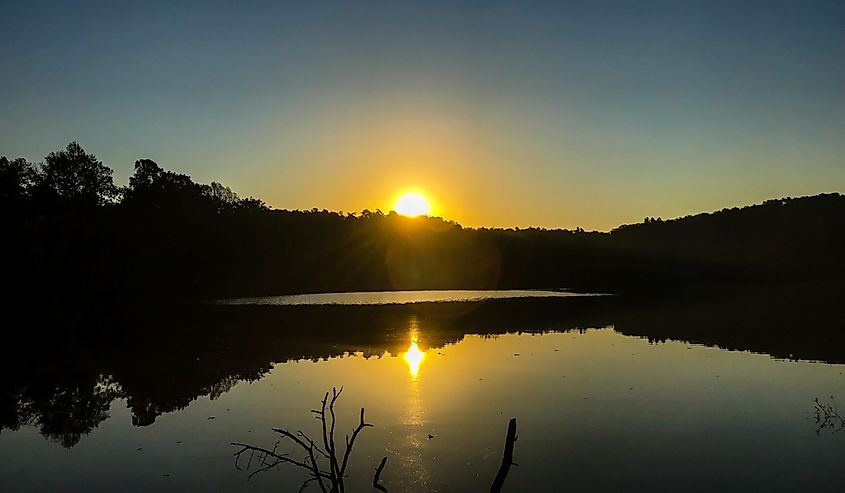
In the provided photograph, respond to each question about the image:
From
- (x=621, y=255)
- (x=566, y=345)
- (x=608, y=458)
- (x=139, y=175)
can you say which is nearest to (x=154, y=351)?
(x=566, y=345)

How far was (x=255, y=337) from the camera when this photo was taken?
3669cm

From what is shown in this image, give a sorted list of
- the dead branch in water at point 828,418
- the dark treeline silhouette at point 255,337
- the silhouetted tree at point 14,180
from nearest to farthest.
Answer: the dead branch in water at point 828,418 → the dark treeline silhouette at point 255,337 → the silhouetted tree at point 14,180

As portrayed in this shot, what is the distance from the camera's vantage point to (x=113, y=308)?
58.4m

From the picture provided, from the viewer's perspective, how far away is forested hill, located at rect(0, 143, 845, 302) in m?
65.3

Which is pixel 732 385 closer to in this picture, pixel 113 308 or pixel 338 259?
pixel 113 308

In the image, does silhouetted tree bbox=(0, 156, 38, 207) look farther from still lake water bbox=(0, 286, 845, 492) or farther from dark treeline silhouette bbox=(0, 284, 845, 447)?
still lake water bbox=(0, 286, 845, 492)

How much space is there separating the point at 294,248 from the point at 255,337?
61.2 meters

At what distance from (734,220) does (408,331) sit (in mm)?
119540

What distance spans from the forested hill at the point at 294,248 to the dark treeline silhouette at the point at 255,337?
14.6 metres

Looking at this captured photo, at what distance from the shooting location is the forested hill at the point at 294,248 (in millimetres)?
65306

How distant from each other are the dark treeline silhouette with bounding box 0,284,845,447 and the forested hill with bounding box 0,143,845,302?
1457cm

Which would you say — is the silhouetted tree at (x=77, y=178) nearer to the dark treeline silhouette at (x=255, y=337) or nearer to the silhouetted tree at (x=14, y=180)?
the silhouetted tree at (x=14, y=180)

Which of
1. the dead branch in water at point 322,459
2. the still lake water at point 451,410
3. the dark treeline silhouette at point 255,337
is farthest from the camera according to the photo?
the dark treeline silhouette at point 255,337

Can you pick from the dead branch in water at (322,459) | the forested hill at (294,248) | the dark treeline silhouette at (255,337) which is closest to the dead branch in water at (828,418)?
the dark treeline silhouette at (255,337)
